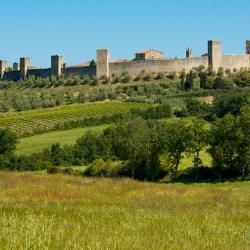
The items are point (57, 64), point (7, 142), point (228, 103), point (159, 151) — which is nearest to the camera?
point (159, 151)

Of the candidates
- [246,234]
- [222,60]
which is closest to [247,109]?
[246,234]

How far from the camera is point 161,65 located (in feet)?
366

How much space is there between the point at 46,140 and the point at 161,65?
2224 inches

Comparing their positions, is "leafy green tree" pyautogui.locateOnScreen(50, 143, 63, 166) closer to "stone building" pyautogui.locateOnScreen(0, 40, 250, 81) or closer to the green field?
the green field

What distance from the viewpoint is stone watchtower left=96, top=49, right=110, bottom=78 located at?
11325 cm

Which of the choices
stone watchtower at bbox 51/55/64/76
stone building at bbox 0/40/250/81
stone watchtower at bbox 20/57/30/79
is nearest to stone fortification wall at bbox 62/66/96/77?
stone building at bbox 0/40/250/81

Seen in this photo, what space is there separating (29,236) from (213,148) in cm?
3337

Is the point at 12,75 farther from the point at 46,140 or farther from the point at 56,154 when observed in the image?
the point at 56,154

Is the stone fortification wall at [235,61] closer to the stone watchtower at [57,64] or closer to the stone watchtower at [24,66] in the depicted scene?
the stone watchtower at [57,64]

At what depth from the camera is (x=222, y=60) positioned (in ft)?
370

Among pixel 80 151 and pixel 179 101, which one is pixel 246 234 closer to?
pixel 80 151

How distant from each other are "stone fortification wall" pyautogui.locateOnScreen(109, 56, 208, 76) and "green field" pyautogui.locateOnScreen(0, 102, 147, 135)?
102ft

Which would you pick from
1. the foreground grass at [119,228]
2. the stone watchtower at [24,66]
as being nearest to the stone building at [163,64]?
the stone watchtower at [24,66]

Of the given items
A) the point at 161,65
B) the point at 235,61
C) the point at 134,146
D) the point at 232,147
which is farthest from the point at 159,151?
the point at 235,61
